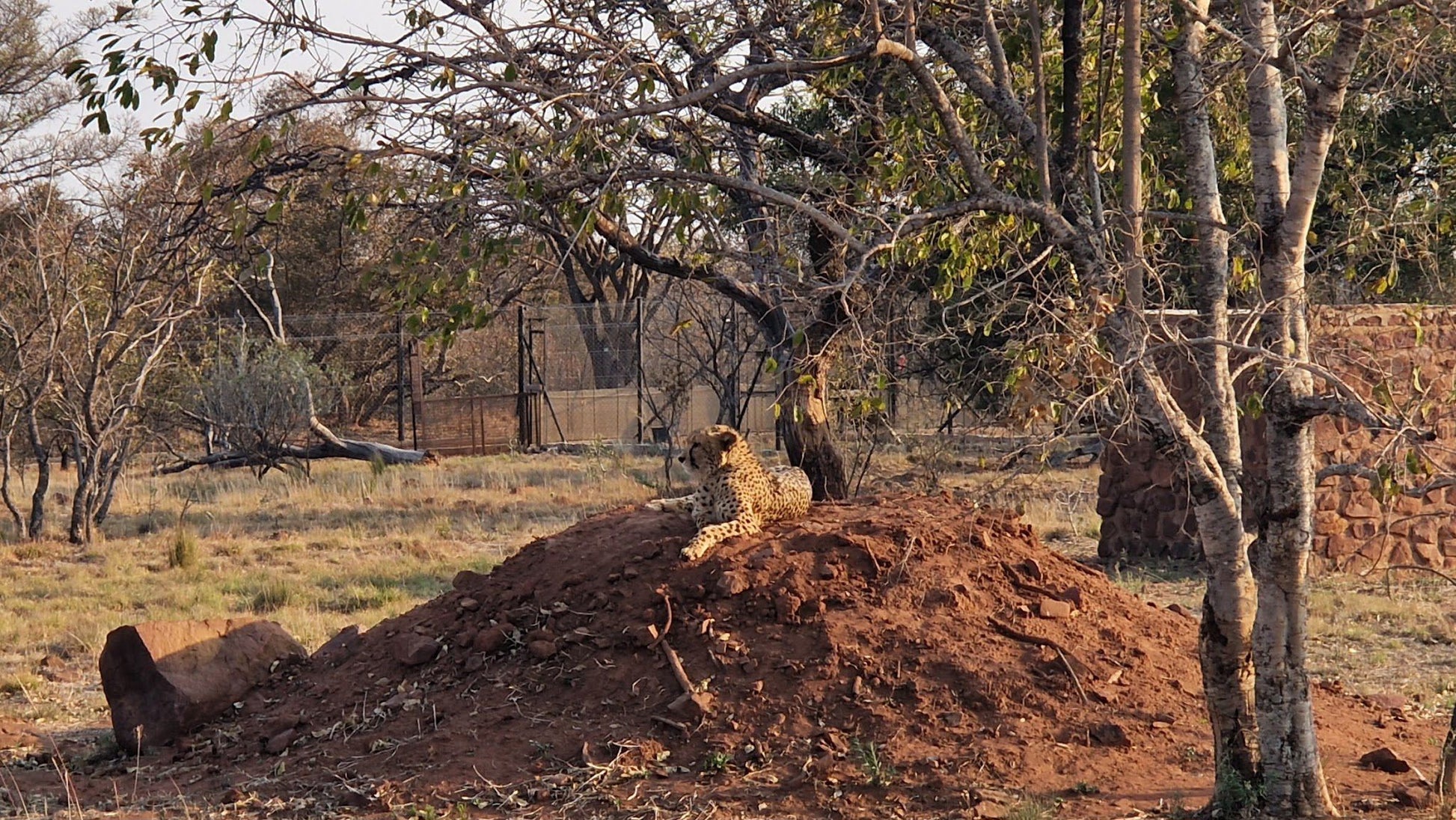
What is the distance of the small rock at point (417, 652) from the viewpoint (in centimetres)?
704

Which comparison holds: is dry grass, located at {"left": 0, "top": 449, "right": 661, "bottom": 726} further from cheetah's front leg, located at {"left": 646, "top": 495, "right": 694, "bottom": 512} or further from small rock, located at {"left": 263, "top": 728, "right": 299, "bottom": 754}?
cheetah's front leg, located at {"left": 646, "top": 495, "right": 694, "bottom": 512}

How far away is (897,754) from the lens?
5848mm

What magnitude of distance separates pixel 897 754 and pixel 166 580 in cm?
835

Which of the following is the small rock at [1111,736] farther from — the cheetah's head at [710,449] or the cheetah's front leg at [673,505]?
the cheetah's front leg at [673,505]

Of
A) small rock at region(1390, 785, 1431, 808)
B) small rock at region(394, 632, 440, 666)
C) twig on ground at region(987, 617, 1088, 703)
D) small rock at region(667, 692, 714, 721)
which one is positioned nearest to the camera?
small rock at region(1390, 785, 1431, 808)

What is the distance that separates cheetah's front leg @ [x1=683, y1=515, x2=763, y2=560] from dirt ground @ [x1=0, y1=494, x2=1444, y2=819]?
8 cm

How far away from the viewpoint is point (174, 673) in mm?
7133

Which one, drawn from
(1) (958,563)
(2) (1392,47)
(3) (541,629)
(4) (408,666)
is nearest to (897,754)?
(1) (958,563)

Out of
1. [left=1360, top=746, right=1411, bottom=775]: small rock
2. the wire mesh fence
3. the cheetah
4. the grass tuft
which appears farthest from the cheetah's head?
the wire mesh fence

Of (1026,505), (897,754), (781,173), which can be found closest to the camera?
(897,754)

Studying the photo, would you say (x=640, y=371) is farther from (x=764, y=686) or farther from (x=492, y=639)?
(x=764, y=686)

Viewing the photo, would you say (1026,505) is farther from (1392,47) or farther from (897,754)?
(1392,47)

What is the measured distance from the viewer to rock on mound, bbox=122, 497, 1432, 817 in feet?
19.0

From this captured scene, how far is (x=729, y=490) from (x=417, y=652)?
1790 mm
